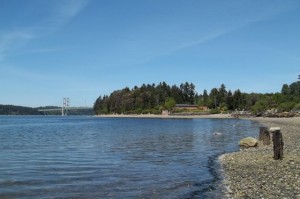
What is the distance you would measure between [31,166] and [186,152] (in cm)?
1439

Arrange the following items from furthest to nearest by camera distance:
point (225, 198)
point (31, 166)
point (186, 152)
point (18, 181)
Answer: point (186, 152)
point (31, 166)
point (18, 181)
point (225, 198)

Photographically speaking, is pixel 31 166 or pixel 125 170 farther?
pixel 31 166

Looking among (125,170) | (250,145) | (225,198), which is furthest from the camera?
(250,145)

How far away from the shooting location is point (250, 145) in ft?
124

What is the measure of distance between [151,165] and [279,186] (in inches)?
449

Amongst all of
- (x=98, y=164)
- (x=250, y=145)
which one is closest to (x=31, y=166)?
(x=98, y=164)

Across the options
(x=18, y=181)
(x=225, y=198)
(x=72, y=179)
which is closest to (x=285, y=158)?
(x=225, y=198)

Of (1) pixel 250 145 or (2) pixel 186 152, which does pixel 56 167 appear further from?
(1) pixel 250 145

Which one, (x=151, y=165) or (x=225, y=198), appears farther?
(x=151, y=165)

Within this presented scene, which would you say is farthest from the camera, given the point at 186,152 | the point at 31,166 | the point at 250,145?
the point at 250,145

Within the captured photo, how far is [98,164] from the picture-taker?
1073 inches

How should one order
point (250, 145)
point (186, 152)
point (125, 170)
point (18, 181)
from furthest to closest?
point (250, 145)
point (186, 152)
point (125, 170)
point (18, 181)

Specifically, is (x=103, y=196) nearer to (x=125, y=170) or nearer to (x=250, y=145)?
(x=125, y=170)

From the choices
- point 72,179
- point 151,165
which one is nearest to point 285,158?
point 151,165
